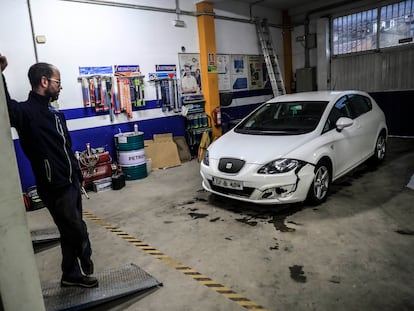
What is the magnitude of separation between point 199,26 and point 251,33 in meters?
2.01

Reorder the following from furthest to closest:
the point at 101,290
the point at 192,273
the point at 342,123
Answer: the point at 342,123
the point at 192,273
the point at 101,290

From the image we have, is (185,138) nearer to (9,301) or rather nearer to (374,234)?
(374,234)

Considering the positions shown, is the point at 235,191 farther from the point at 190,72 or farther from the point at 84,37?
the point at 190,72

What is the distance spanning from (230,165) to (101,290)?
6.13ft

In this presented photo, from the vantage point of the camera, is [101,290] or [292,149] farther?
[292,149]

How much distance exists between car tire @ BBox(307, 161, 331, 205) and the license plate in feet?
2.64

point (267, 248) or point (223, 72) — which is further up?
point (223, 72)

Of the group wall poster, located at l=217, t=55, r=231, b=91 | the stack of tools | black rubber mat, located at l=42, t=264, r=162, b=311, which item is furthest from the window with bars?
black rubber mat, located at l=42, t=264, r=162, b=311

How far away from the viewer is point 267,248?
2896 millimetres

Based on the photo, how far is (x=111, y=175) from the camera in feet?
17.8

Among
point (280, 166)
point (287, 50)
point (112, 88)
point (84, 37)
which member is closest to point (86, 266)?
point (280, 166)

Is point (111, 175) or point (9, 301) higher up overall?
point (9, 301)

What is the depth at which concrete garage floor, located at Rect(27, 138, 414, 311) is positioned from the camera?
2227 mm

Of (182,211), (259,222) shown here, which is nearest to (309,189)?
(259,222)
